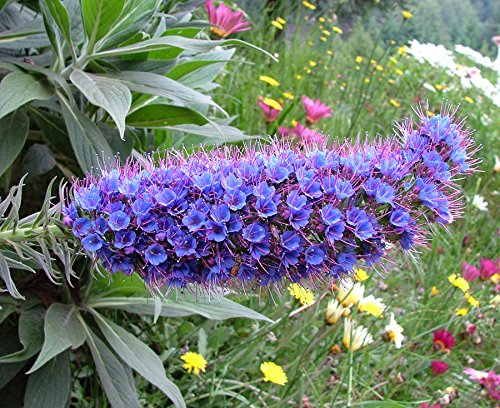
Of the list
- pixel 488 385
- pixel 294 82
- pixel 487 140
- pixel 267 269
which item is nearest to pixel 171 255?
pixel 267 269

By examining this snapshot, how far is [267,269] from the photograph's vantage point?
1107mm

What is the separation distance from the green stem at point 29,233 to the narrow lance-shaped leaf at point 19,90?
1.50 ft

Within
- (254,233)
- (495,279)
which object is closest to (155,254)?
(254,233)

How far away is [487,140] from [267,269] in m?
5.06

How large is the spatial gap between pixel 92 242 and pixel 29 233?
14 cm

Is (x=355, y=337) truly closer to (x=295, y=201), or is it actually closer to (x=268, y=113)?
(x=295, y=201)

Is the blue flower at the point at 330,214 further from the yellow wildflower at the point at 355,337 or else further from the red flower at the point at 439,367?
the red flower at the point at 439,367

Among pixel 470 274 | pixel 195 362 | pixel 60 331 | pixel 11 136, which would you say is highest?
pixel 11 136

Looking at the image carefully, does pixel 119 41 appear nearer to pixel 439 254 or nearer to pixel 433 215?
pixel 433 215

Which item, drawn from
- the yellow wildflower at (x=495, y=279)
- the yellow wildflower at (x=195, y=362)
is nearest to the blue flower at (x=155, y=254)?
the yellow wildflower at (x=195, y=362)

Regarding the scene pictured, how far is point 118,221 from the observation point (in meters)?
1.04

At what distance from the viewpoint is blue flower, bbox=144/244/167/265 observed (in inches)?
40.7

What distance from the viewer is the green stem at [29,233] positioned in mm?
1110

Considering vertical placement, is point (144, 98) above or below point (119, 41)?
below
